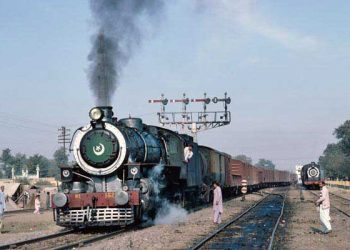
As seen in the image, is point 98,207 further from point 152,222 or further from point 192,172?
point 192,172

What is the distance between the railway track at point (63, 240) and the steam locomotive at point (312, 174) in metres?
42.9

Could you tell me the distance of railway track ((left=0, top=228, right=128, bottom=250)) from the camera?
492 inches

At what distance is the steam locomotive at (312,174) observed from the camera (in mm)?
56125

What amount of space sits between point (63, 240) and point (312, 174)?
4586cm

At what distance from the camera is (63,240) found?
13.9 m

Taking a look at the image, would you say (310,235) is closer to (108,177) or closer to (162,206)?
(162,206)

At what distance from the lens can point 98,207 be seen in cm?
1557

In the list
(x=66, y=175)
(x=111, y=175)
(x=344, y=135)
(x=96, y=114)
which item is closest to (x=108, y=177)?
(x=111, y=175)

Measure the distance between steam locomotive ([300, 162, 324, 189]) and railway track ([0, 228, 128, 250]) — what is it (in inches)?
1690

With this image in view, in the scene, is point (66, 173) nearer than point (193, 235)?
No

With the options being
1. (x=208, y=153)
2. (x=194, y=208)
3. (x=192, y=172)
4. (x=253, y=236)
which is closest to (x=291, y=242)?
(x=253, y=236)

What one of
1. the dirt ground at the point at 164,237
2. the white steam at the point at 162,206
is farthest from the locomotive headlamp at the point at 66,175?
the dirt ground at the point at 164,237

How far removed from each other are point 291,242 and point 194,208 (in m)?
12.0

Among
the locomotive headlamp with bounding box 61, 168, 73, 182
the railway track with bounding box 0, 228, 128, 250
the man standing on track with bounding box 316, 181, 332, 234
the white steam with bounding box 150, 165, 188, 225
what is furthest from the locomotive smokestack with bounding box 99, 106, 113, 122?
the man standing on track with bounding box 316, 181, 332, 234
